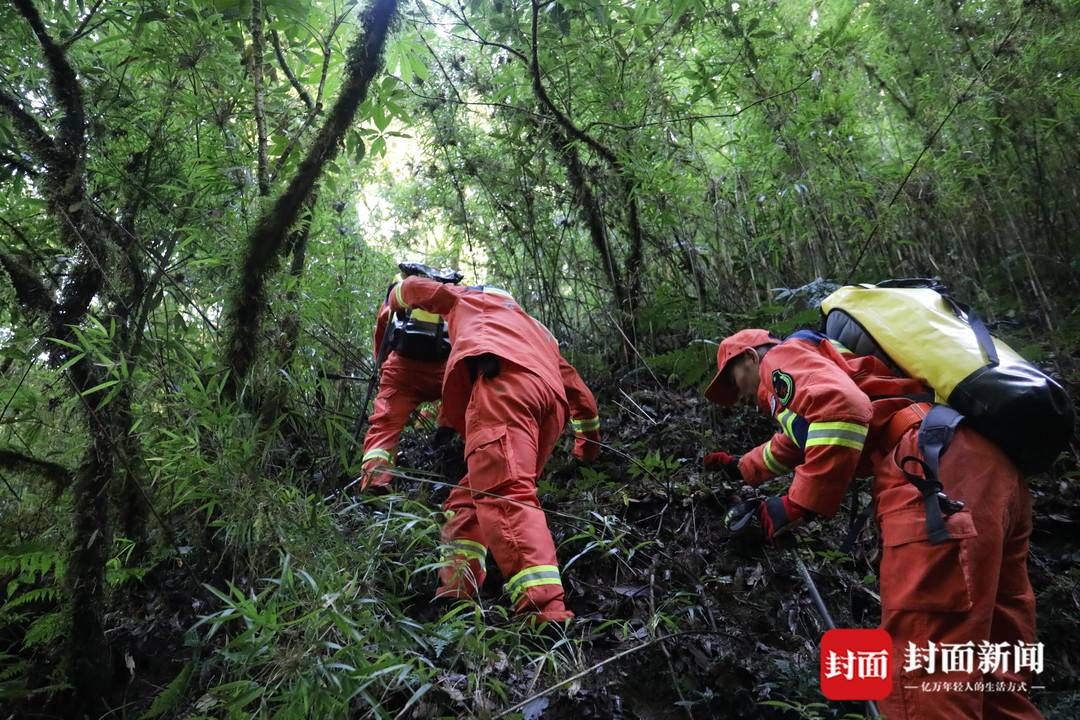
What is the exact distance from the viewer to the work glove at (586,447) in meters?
3.82

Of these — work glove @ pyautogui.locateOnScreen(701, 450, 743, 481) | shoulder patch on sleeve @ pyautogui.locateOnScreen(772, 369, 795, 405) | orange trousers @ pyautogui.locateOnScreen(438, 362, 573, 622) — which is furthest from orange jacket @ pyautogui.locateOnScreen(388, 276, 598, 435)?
shoulder patch on sleeve @ pyautogui.locateOnScreen(772, 369, 795, 405)

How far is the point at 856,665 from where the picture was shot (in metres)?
2.13

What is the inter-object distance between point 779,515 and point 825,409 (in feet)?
1.69

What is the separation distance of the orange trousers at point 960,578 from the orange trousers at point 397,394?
9.14ft

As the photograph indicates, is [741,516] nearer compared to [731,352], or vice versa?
[741,516]

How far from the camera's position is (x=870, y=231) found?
155 inches

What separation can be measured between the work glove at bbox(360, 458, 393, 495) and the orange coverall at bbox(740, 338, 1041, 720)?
2.04m

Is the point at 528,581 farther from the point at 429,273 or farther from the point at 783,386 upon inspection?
the point at 429,273

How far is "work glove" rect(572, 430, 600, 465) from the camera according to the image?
3818 mm

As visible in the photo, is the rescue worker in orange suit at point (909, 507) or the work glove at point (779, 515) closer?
the rescue worker in orange suit at point (909, 507)

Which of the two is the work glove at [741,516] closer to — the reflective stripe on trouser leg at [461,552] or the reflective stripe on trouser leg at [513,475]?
the reflective stripe on trouser leg at [513,475]

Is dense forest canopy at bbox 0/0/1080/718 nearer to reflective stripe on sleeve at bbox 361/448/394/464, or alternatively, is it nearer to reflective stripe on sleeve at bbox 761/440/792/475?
reflective stripe on sleeve at bbox 361/448/394/464

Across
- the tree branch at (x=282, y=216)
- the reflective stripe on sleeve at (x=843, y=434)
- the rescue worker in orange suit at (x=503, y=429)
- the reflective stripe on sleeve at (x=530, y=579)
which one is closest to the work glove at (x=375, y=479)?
the rescue worker in orange suit at (x=503, y=429)

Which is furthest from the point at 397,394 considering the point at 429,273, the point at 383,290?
the point at 383,290
